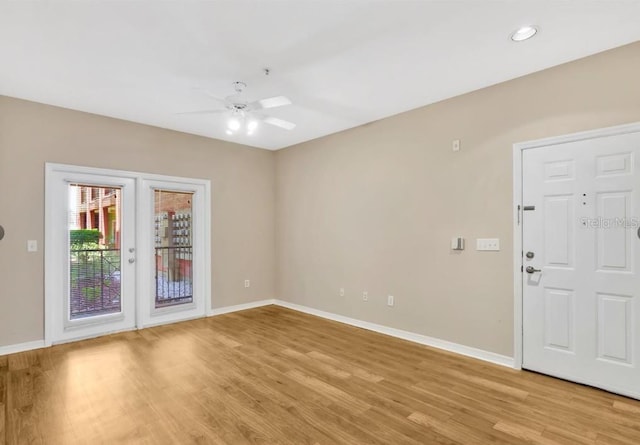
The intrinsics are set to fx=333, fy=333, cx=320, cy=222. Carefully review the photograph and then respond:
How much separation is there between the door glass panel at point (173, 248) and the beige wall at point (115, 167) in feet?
1.19

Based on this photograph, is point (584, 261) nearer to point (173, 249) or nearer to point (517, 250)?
point (517, 250)

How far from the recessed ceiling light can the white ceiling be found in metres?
0.06

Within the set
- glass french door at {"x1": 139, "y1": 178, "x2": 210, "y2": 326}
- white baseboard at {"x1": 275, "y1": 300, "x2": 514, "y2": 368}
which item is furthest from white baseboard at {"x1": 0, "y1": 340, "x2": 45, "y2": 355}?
white baseboard at {"x1": 275, "y1": 300, "x2": 514, "y2": 368}

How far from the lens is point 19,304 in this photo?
12.2 ft

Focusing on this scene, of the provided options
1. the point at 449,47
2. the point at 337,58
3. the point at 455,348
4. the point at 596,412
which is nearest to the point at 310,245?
the point at 455,348

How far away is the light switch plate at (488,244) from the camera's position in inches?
134

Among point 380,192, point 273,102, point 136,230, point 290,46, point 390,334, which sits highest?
point 290,46

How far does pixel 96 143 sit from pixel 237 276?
2769 millimetres

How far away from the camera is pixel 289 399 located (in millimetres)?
2684

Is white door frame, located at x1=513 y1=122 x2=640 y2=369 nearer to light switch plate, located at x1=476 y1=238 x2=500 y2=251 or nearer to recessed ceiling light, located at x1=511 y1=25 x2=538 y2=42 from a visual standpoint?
light switch plate, located at x1=476 y1=238 x2=500 y2=251

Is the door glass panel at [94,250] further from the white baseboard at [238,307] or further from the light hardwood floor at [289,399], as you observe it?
the white baseboard at [238,307]

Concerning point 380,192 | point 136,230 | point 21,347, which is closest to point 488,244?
point 380,192

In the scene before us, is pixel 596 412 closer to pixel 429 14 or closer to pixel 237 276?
pixel 429 14

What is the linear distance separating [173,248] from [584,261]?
197 inches
